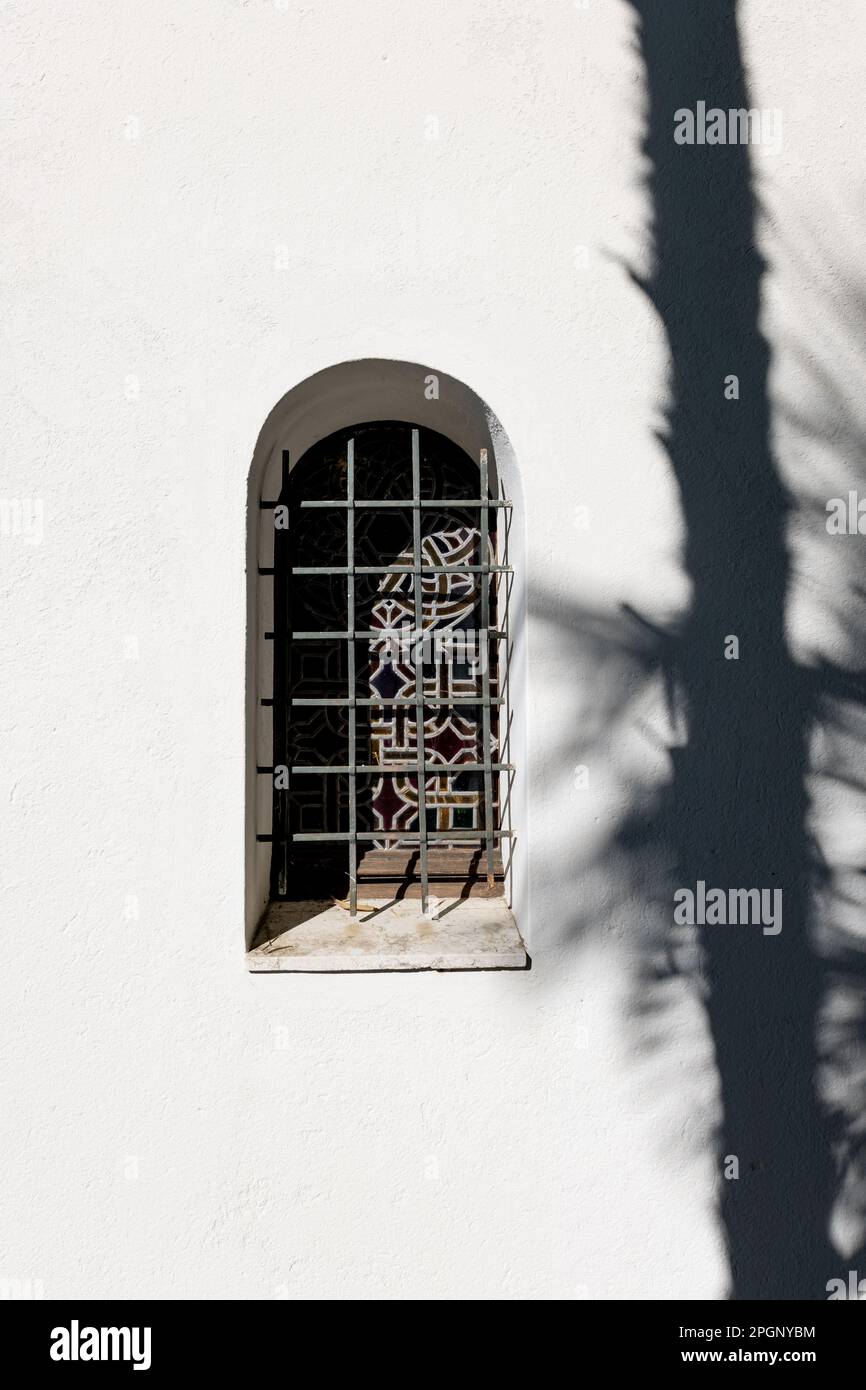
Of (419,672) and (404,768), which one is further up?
(419,672)

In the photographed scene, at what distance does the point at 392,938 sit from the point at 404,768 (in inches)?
23.2

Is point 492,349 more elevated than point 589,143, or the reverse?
point 589,143

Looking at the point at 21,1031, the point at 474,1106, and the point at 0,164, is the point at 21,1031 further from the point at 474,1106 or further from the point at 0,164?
the point at 0,164

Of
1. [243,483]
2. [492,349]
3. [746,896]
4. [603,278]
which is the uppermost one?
[603,278]

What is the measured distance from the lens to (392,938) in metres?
2.81

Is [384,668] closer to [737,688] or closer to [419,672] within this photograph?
[419,672]

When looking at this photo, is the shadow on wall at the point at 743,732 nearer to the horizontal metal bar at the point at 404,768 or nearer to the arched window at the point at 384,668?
the horizontal metal bar at the point at 404,768

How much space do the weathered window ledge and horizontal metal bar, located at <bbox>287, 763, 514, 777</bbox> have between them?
18.3 inches

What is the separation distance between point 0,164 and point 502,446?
1.82 metres

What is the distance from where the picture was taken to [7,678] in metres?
2.69

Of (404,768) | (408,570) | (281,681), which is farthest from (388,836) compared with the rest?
(408,570)

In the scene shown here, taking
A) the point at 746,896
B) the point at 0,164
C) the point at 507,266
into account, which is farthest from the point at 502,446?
the point at 0,164

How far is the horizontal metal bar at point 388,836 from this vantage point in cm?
286

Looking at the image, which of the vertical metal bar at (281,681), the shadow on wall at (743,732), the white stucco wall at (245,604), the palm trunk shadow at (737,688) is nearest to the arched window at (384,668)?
the vertical metal bar at (281,681)
